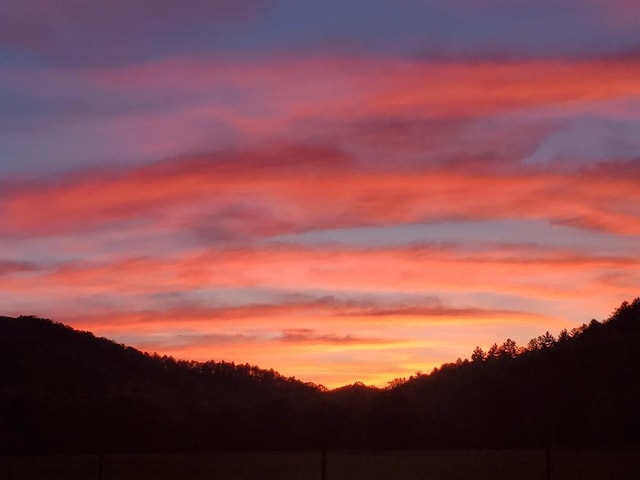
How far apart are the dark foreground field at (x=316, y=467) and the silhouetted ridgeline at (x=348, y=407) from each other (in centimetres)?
132

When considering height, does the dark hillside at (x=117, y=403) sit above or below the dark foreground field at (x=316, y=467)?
above

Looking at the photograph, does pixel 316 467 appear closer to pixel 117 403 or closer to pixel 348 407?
pixel 117 403

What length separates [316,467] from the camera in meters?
26.8

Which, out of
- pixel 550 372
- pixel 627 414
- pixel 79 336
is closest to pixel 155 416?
pixel 627 414

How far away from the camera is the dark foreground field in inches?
925

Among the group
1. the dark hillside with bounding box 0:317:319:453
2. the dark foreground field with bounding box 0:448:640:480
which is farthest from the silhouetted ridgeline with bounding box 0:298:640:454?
the dark foreground field with bounding box 0:448:640:480

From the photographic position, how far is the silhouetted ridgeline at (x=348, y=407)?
34219 millimetres

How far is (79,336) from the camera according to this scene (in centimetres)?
7862

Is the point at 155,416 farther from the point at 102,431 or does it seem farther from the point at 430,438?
the point at 430,438

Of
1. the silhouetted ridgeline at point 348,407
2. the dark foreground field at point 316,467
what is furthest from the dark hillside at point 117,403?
the dark foreground field at point 316,467

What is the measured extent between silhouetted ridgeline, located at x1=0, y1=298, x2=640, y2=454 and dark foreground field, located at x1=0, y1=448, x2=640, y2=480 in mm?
1323

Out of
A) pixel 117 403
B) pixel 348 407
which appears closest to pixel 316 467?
pixel 117 403

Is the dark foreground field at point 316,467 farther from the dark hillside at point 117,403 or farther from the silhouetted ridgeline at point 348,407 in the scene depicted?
the dark hillside at point 117,403

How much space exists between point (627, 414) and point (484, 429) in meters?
6.81
